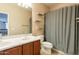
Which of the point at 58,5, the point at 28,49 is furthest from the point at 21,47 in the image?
the point at 58,5

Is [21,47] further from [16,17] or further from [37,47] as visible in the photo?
[16,17]

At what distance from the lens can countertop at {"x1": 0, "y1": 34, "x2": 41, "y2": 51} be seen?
5.28ft

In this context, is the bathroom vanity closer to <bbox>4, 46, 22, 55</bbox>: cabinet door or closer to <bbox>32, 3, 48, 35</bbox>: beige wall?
<bbox>4, 46, 22, 55</bbox>: cabinet door

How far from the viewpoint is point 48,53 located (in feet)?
5.76

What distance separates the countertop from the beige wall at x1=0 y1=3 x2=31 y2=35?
85 millimetres

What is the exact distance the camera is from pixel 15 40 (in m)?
1.74

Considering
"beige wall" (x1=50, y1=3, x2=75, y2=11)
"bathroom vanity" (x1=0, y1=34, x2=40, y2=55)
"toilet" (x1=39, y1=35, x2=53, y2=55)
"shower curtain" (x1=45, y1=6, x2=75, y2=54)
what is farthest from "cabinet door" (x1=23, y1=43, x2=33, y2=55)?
"beige wall" (x1=50, y1=3, x2=75, y2=11)

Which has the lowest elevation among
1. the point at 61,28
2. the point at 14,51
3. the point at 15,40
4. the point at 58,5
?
the point at 14,51

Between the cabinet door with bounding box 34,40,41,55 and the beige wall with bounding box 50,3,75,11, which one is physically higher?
the beige wall with bounding box 50,3,75,11

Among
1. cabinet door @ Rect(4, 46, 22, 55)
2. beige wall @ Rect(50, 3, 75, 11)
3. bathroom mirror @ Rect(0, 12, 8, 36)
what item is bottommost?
cabinet door @ Rect(4, 46, 22, 55)

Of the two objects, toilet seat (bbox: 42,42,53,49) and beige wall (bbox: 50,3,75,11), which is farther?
toilet seat (bbox: 42,42,53,49)

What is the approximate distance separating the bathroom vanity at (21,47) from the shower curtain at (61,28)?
26 centimetres

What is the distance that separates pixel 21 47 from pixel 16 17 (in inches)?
19.5
